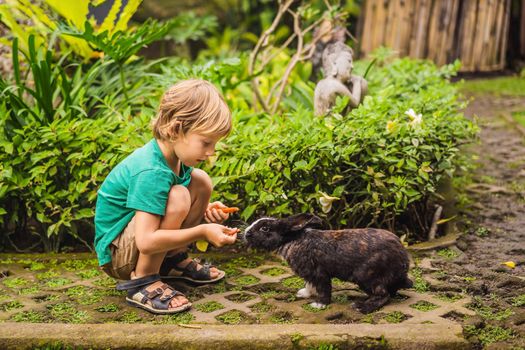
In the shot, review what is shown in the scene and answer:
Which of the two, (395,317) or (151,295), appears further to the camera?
(151,295)

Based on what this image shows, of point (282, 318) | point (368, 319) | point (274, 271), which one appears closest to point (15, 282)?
point (274, 271)

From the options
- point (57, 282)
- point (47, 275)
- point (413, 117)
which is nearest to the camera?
point (57, 282)

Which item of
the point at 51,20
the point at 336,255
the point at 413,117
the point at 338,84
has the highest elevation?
the point at 51,20

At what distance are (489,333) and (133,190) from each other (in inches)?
68.1

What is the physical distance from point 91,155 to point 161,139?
1079 millimetres

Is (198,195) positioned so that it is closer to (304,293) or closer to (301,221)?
(301,221)

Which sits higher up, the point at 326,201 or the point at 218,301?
the point at 326,201

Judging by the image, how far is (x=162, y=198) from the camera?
325cm

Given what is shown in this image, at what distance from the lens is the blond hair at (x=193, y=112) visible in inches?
127

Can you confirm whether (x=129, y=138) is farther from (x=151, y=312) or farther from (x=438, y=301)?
(x=438, y=301)

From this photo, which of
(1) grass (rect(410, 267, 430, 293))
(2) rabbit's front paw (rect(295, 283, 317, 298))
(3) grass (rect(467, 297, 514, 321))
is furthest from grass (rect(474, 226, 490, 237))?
(2) rabbit's front paw (rect(295, 283, 317, 298))

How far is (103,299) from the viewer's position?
355 centimetres

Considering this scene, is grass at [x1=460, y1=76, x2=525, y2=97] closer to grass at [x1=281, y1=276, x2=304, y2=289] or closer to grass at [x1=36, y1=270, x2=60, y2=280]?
grass at [x1=281, y1=276, x2=304, y2=289]

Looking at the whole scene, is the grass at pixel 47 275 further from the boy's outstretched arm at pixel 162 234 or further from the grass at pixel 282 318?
the grass at pixel 282 318
